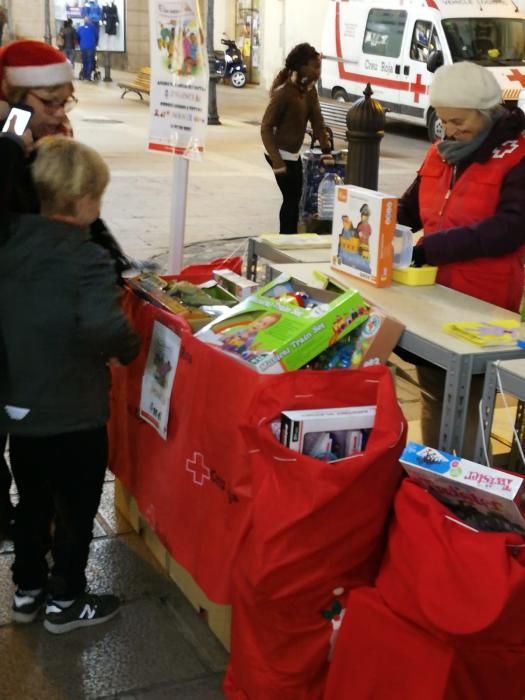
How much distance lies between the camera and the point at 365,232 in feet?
10.4

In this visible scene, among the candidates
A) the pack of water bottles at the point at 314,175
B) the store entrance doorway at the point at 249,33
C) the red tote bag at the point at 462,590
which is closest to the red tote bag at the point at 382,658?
the red tote bag at the point at 462,590

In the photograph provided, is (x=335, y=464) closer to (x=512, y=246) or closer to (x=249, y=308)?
(x=249, y=308)

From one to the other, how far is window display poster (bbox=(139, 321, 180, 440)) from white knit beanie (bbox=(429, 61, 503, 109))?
3.94ft

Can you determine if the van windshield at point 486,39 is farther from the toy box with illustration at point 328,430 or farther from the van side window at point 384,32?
the toy box with illustration at point 328,430

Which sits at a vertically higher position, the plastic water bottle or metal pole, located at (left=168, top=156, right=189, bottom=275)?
metal pole, located at (left=168, top=156, right=189, bottom=275)

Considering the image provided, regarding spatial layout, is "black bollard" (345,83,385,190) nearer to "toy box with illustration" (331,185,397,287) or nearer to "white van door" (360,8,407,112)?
"toy box with illustration" (331,185,397,287)

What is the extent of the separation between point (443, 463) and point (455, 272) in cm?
116

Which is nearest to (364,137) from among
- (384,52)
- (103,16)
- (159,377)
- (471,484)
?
(159,377)

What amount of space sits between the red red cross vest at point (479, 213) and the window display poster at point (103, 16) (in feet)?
97.9

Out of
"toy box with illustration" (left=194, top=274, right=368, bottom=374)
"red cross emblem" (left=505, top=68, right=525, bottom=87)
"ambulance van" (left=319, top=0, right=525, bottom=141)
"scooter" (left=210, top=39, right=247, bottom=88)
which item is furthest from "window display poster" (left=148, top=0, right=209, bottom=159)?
"scooter" (left=210, top=39, right=247, bottom=88)

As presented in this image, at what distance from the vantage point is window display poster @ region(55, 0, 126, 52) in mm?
31672

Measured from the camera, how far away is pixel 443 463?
2311 mm

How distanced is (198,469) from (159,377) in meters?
0.35

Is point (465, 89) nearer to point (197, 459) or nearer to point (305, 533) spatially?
point (197, 459)
